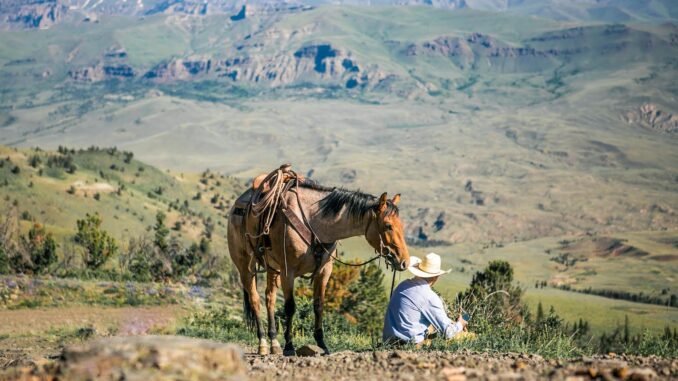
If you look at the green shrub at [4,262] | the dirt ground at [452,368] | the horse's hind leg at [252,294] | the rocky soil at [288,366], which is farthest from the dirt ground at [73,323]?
the green shrub at [4,262]

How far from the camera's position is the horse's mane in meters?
9.66

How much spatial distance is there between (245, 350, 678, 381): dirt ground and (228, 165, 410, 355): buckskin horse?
147 cm

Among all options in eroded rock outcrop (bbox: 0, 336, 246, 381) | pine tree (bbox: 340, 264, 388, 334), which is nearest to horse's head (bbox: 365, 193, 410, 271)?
eroded rock outcrop (bbox: 0, 336, 246, 381)

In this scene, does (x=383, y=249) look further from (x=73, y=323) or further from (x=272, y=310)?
(x=73, y=323)

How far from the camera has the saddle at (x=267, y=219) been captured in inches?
392

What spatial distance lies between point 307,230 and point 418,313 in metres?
1.75

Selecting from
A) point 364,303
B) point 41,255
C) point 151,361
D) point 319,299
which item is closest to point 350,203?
point 319,299

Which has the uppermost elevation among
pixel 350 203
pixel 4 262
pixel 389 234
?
pixel 350 203

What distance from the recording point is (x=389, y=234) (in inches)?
372

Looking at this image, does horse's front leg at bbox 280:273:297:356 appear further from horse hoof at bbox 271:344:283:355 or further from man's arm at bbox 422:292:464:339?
man's arm at bbox 422:292:464:339

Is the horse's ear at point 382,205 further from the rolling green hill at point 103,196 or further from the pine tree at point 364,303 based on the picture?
the rolling green hill at point 103,196

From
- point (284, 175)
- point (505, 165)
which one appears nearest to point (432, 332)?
point (284, 175)

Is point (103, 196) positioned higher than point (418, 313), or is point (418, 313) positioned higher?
point (418, 313)

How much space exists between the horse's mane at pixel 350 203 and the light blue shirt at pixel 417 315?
1182mm
